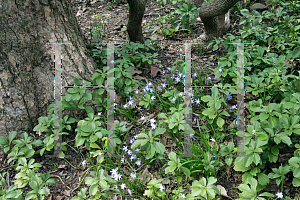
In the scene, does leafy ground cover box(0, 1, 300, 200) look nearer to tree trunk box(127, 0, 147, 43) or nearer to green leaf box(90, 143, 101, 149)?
green leaf box(90, 143, 101, 149)

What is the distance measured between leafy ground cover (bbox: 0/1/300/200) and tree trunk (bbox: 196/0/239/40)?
0.44 m

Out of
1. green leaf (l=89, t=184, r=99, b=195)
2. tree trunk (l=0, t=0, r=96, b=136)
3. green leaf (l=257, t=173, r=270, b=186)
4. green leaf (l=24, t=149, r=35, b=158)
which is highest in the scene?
tree trunk (l=0, t=0, r=96, b=136)

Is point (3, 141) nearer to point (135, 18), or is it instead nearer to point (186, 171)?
point (186, 171)

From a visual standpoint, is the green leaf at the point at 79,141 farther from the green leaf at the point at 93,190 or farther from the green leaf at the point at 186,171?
the green leaf at the point at 186,171

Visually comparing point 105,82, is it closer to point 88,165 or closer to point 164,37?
point 88,165

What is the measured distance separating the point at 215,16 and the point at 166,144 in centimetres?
176

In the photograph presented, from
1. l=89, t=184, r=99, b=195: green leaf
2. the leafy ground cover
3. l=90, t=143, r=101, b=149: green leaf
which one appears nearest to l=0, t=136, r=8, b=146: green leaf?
the leafy ground cover

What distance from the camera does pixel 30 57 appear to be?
6.81ft

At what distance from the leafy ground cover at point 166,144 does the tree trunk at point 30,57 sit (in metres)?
0.16

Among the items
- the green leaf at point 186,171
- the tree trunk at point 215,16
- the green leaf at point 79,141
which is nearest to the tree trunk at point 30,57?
the green leaf at point 79,141

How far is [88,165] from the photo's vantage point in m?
2.09

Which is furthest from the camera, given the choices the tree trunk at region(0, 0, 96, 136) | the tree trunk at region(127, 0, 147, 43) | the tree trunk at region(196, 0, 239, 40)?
the tree trunk at region(127, 0, 147, 43)

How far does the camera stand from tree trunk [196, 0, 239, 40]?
2793 millimetres

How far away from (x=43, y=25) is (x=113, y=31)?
6.49 ft
